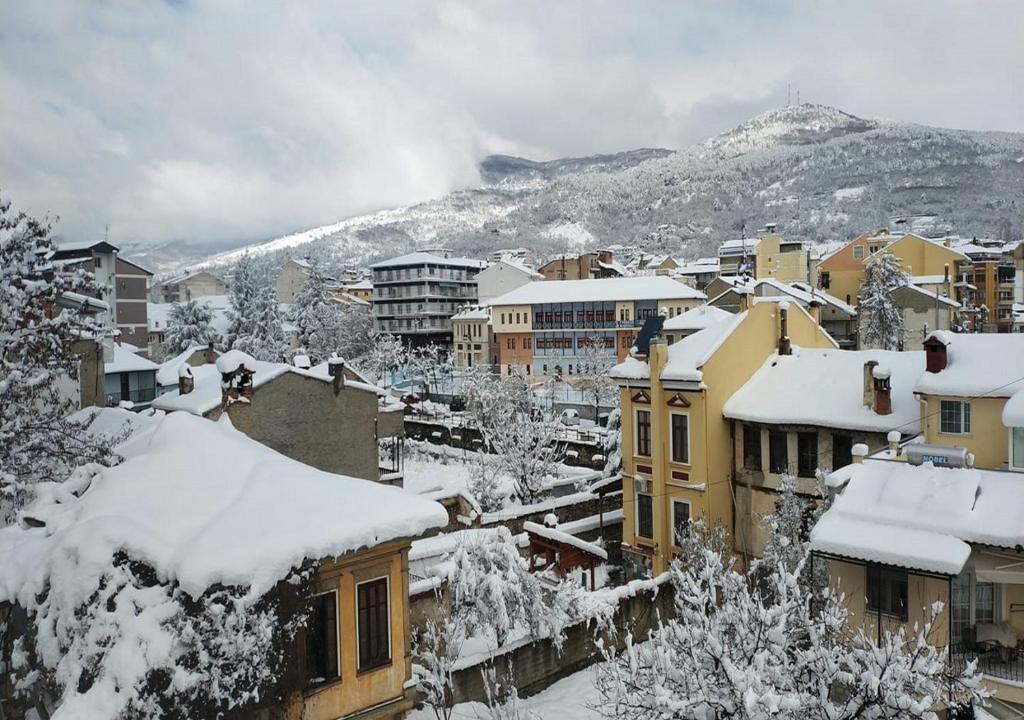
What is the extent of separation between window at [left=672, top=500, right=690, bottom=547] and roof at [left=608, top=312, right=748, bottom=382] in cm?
460

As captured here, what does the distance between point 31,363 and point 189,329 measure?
2057 inches

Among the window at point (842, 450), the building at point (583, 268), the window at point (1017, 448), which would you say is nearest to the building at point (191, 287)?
the building at point (583, 268)

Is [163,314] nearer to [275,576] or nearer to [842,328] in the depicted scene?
[842,328]

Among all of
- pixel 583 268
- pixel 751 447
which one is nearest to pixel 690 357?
pixel 751 447

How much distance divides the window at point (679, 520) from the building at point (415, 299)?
70.7 m

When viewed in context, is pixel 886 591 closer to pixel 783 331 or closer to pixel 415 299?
pixel 783 331

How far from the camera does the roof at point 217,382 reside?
22.0m

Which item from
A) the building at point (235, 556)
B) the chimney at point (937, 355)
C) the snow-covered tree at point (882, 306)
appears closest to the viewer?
the building at point (235, 556)

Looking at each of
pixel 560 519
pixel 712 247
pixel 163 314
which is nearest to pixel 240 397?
pixel 560 519

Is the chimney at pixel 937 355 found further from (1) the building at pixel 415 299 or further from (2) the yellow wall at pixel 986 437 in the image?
(1) the building at pixel 415 299

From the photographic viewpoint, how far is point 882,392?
72.9 ft

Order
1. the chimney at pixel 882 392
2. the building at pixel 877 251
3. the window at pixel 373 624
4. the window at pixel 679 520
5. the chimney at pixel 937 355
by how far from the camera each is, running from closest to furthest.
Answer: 1. the window at pixel 373 624
2. the chimney at pixel 937 355
3. the chimney at pixel 882 392
4. the window at pixel 679 520
5. the building at pixel 877 251

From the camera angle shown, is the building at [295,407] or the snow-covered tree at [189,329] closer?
the building at [295,407]

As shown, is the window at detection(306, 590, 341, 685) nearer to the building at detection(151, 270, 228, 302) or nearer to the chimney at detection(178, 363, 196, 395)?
the chimney at detection(178, 363, 196, 395)
